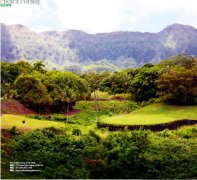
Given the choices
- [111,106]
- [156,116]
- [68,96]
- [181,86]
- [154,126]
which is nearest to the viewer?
[154,126]

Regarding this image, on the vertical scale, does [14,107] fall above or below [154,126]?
above

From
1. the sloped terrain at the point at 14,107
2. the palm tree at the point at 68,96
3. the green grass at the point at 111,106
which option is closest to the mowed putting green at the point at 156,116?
the green grass at the point at 111,106

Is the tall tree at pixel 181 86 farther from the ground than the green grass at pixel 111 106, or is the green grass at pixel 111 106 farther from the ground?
the tall tree at pixel 181 86

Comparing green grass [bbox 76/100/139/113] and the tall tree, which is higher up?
the tall tree

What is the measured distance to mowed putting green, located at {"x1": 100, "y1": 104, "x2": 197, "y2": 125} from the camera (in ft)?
125

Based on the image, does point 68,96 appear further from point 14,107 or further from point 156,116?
point 156,116

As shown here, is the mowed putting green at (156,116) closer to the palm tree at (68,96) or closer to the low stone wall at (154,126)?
the low stone wall at (154,126)

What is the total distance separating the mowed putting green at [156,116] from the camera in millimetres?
38000

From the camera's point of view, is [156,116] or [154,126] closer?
[154,126]

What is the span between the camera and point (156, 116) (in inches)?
1668

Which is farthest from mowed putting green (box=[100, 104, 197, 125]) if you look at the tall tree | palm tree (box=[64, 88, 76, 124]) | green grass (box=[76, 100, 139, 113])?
palm tree (box=[64, 88, 76, 124])

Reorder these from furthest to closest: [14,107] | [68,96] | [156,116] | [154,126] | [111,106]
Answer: [111,106]
[68,96]
[14,107]
[156,116]
[154,126]

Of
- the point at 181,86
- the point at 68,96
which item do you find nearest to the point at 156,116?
the point at 181,86

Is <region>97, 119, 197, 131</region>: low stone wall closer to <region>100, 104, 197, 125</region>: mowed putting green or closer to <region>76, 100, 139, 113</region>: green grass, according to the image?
<region>100, 104, 197, 125</region>: mowed putting green
